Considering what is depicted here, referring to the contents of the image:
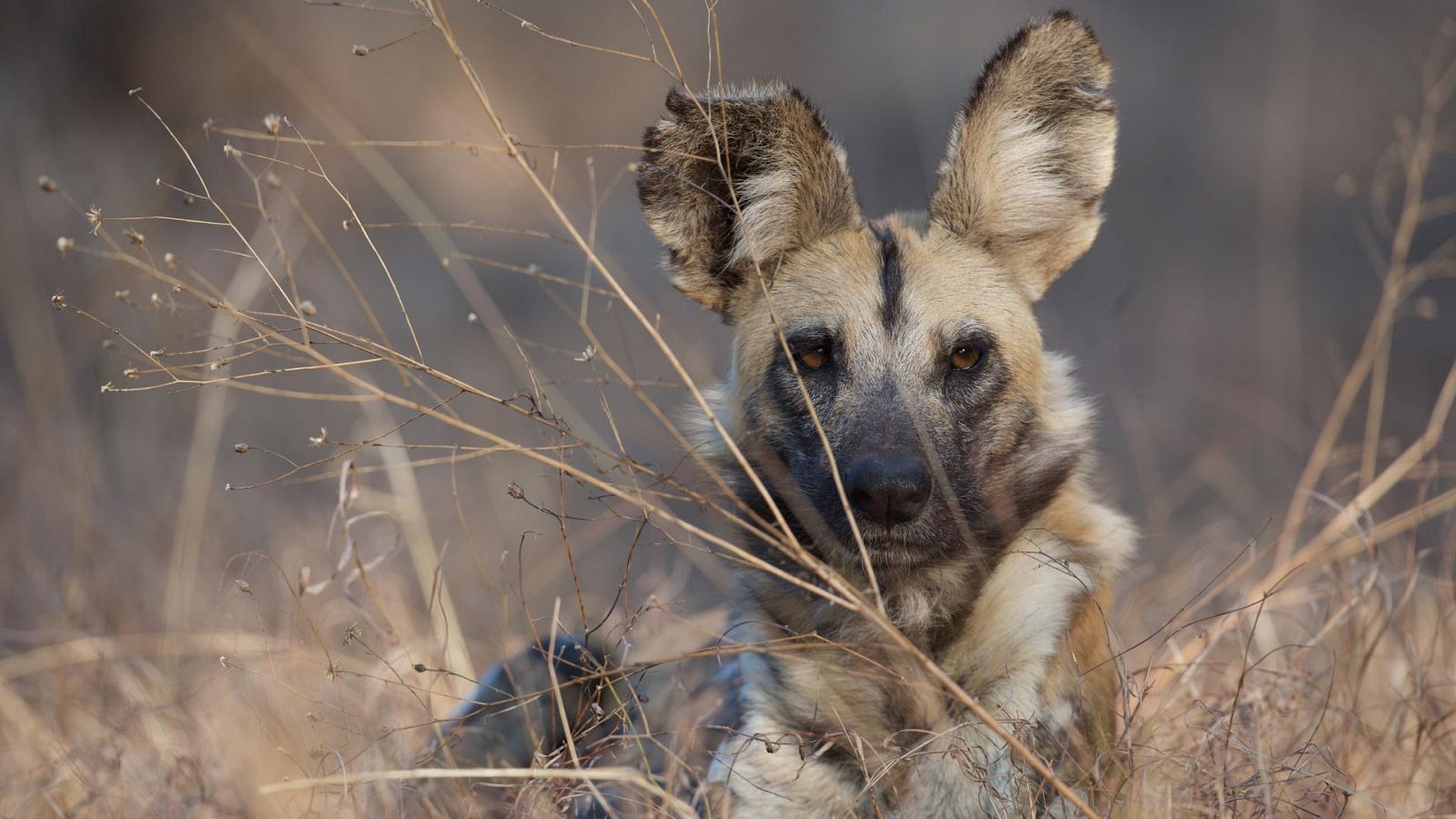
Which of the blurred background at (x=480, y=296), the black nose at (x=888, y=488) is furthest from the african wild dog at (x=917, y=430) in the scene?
the blurred background at (x=480, y=296)

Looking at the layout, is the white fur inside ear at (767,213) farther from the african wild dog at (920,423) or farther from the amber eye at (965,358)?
the amber eye at (965,358)

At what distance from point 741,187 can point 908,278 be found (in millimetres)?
509

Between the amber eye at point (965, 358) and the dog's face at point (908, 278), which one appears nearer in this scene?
the dog's face at point (908, 278)

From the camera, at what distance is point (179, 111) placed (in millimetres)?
9281

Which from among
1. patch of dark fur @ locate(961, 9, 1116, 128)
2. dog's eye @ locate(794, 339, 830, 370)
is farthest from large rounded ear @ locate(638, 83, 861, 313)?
patch of dark fur @ locate(961, 9, 1116, 128)

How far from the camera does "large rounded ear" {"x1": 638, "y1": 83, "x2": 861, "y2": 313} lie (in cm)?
311

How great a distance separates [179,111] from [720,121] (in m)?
7.59

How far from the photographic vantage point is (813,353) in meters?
3.24

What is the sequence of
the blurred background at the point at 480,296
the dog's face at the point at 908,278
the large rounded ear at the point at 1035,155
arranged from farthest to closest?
1. the blurred background at the point at 480,296
2. the large rounded ear at the point at 1035,155
3. the dog's face at the point at 908,278

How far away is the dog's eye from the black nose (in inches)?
19.2

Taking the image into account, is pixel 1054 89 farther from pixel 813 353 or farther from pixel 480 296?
pixel 480 296

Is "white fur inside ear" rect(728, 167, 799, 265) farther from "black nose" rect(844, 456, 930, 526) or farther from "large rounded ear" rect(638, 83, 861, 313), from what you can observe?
"black nose" rect(844, 456, 930, 526)

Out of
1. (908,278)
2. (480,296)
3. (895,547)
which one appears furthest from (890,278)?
(480,296)

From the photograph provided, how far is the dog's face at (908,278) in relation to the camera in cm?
304
